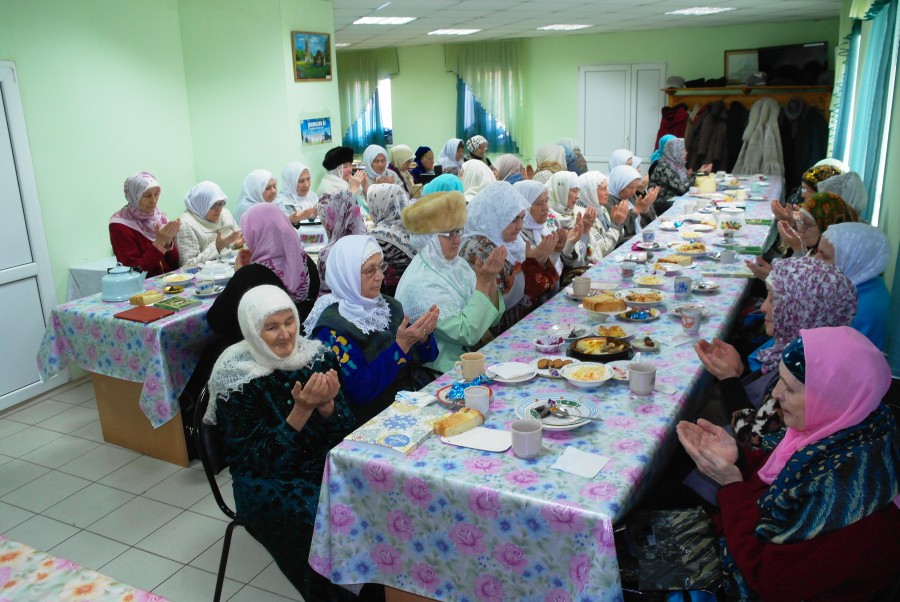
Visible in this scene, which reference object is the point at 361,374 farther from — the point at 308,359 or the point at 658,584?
the point at 658,584

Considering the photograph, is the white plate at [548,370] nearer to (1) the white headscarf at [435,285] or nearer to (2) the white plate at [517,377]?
(2) the white plate at [517,377]

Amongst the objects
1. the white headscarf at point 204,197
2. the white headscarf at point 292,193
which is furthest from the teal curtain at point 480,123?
the white headscarf at point 204,197

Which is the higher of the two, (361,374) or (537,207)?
(537,207)

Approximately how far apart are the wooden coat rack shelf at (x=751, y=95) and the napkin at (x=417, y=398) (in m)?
9.18

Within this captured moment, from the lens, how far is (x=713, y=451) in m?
2.12

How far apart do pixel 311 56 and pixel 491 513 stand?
6259 mm

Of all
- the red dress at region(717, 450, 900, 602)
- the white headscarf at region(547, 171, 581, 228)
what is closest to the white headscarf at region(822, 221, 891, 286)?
the red dress at region(717, 450, 900, 602)

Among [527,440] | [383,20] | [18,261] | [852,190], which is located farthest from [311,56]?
[527,440]

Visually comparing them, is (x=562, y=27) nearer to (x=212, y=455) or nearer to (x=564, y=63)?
(x=564, y=63)

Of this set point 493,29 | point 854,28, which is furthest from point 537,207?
point 493,29

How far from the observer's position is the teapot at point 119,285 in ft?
13.7

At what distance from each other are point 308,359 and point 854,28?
7.96m

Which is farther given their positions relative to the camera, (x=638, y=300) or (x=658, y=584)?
(x=638, y=300)

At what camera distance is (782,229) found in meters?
4.58
